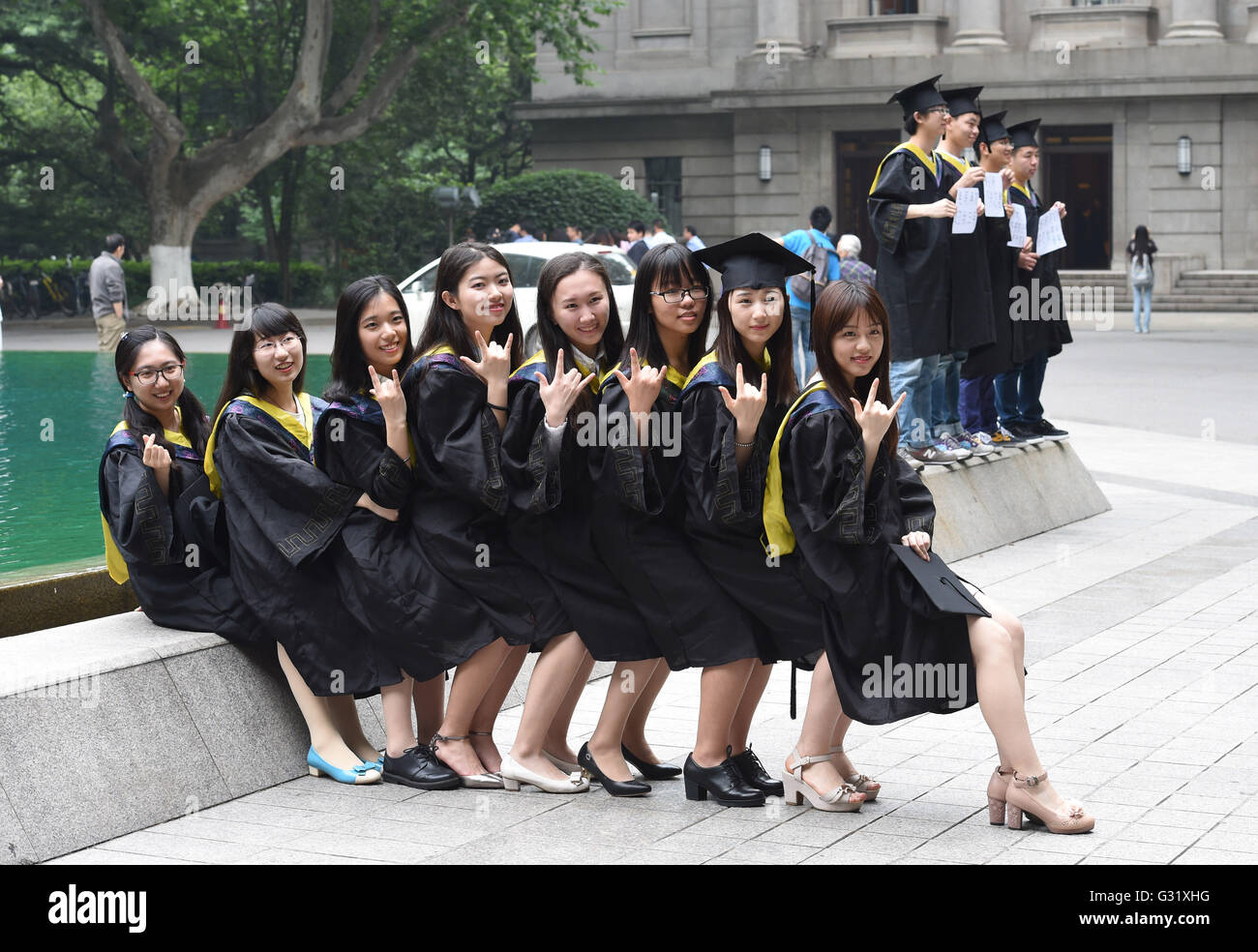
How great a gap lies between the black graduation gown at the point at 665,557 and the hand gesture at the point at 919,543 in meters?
0.59

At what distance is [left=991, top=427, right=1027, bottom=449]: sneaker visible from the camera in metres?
11.5

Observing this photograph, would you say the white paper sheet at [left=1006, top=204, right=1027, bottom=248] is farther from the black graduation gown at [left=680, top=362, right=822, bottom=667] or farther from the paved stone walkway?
the black graduation gown at [left=680, top=362, right=822, bottom=667]

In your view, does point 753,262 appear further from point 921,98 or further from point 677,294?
point 921,98

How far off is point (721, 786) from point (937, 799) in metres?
0.70

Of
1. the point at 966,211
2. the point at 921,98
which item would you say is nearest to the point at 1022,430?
the point at 966,211

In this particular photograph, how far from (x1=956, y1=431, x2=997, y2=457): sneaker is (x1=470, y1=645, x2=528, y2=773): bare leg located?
5.68m

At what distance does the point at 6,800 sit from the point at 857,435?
2730 millimetres

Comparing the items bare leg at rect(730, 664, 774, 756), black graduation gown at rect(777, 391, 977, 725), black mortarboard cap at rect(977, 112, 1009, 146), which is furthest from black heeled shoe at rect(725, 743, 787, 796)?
black mortarboard cap at rect(977, 112, 1009, 146)

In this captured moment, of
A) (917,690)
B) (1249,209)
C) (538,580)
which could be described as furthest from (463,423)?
(1249,209)

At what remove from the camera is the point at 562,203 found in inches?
1378

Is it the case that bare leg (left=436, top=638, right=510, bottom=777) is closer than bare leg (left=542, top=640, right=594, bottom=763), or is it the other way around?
bare leg (left=436, top=638, right=510, bottom=777)

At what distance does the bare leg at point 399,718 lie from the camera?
5.79 m
